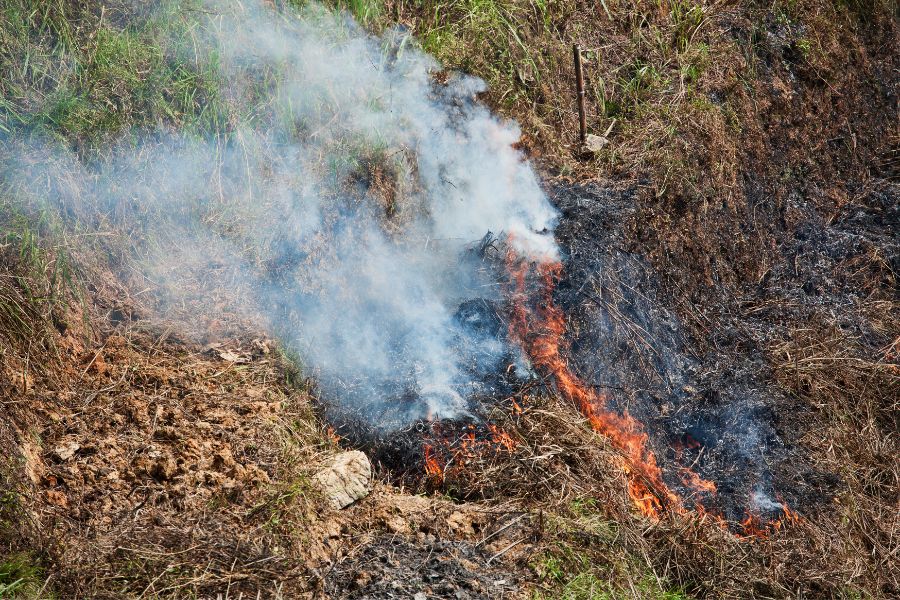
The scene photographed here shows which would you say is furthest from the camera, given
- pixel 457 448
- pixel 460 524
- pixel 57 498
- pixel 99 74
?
pixel 99 74

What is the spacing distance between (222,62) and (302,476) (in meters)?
2.82

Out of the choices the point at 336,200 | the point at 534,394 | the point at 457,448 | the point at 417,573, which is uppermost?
the point at 336,200

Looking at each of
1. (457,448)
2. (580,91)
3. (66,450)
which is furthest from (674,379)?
(66,450)

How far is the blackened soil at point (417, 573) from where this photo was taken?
3805 millimetres

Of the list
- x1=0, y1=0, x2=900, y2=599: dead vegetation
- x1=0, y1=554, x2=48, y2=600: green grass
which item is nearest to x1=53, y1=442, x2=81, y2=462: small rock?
x1=0, y1=0, x2=900, y2=599: dead vegetation

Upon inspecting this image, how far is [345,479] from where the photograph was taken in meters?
4.36

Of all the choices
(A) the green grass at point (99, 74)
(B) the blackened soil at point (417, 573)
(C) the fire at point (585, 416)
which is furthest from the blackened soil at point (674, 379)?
(A) the green grass at point (99, 74)

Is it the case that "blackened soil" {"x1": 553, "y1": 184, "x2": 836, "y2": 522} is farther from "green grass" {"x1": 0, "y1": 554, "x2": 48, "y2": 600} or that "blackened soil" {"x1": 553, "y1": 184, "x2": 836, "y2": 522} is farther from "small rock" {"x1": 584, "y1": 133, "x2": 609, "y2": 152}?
"green grass" {"x1": 0, "y1": 554, "x2": 48, "y2": 600}

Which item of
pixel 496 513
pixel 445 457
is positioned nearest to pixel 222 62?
pixel 445 457

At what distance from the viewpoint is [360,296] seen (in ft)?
17.6

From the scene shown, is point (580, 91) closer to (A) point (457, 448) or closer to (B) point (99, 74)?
(A) point (457, 448)

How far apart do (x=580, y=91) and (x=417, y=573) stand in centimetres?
421

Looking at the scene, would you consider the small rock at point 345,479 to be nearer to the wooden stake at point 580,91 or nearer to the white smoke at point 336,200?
the white smoke at point 336,200

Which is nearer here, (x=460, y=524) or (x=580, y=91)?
(x=460, y=524)
